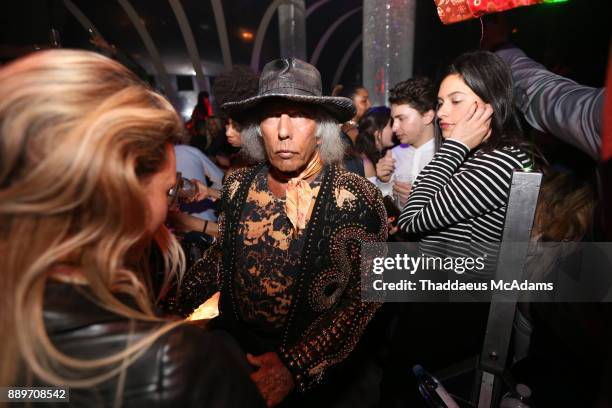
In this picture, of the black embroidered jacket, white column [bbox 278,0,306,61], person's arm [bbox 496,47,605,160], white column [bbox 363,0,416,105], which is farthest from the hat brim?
white column [bbox 278,0,306,61]

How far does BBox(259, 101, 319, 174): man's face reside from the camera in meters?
1.58

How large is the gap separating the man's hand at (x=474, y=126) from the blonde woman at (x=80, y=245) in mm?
1499

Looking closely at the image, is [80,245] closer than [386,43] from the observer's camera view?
Yes

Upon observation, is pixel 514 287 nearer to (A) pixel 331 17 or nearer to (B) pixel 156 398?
(B) pixel 156 398

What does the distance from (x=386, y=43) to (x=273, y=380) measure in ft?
15.6

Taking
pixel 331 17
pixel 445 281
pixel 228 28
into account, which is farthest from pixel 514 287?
pixel 331 17

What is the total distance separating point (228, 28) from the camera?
15.1 m

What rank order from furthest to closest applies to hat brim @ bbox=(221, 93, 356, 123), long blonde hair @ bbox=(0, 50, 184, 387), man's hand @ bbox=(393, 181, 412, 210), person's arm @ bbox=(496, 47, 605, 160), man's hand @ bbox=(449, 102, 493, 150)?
man's hand @ bbox=(393, 181, 412, 210)
man's hand @ bbox=(449, 102, 493, 150)
hat brim @ bbox=(221, 93, 356, 123)
person's arm @ bbox=(496, 47, 605, 160)
long blonde hair @ bbox=(0, 50, 184, 387)

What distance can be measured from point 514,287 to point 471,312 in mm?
595

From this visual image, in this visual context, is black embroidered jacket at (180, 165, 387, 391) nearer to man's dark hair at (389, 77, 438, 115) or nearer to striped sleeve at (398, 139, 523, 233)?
striped sleeve at (398, 139, 523, 233)

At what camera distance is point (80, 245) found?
679 millimetres

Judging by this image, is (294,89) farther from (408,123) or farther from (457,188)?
(408,123)

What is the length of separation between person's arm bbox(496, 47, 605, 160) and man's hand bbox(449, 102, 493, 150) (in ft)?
0.53

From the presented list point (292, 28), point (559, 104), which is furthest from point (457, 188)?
point (292, 28)
